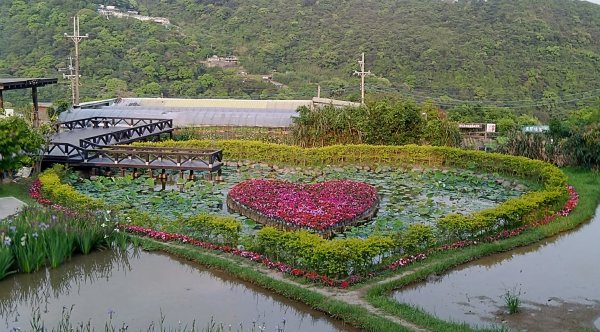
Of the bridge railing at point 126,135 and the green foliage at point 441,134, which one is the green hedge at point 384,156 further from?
the green foliage at point 441,134

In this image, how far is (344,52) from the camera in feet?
159

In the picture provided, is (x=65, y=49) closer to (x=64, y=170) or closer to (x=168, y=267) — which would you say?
(x=64, y=170)

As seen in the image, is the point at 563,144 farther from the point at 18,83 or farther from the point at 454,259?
the point at 18,83

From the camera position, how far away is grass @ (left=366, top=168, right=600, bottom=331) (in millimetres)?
8664

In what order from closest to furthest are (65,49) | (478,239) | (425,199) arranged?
(478,239) < (425,199) < (65,49)

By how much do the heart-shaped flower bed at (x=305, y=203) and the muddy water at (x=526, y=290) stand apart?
306 centimetres

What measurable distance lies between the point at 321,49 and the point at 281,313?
137 ft

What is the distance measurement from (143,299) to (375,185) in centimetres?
1071

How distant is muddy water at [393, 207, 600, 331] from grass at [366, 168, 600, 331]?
156mm

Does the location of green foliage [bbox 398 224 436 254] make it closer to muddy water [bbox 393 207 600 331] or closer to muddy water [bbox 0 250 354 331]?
muddy water [bbox 393 207 600 331]

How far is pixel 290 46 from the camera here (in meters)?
50.8

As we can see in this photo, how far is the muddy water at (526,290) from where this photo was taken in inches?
357

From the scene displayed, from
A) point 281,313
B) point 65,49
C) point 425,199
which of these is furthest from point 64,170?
point 65,49

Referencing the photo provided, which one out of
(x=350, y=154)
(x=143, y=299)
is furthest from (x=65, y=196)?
(x=350, y=154)
